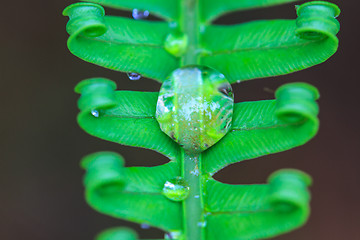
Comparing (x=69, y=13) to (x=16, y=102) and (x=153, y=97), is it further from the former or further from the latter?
(x=16, y=102)

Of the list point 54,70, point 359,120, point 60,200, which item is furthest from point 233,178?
point 54,70

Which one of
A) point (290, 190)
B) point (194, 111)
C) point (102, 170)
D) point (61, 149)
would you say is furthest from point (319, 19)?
point (61, 149)

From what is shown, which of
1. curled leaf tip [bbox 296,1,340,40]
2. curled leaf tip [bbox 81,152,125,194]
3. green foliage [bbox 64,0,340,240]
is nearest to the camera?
curled leaf tip [bbox 81,152,125,194]

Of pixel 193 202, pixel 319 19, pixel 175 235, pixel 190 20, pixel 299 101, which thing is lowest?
pixel 175 235

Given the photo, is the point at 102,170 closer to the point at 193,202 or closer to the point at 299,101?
the point at 193,202

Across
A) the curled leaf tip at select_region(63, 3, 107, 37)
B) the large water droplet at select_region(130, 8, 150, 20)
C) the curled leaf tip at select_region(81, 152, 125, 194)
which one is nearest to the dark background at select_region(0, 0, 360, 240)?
the large water droplet at select_region(130, 8, 150, 20)

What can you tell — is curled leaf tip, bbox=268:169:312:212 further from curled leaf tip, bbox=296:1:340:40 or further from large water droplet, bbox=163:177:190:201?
curled leaf tip, bbox=296:1:340:40
